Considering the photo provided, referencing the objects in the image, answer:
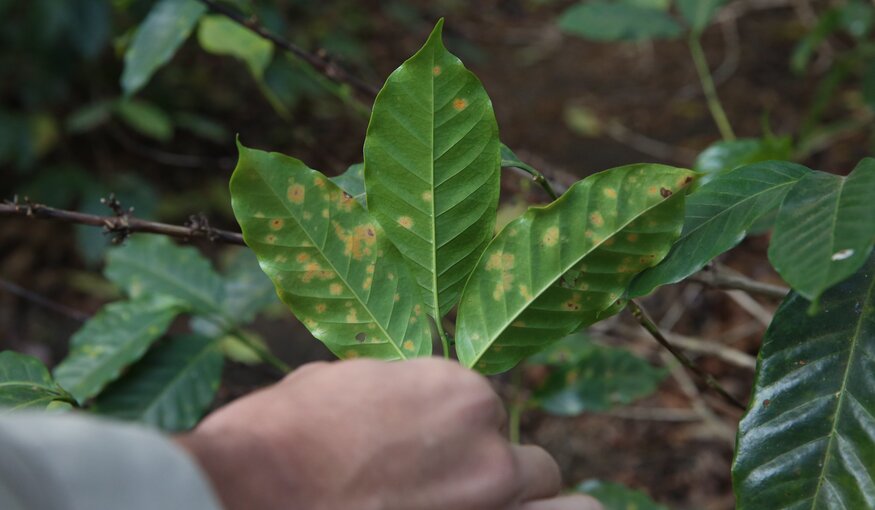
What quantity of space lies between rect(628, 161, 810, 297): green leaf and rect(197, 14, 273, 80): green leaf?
0.75 meters

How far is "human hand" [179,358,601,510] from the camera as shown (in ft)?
1.45

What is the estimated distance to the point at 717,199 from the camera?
66cm

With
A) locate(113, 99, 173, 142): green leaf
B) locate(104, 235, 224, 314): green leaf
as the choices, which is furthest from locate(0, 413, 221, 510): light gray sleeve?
locate(113, 99, 173, 142): green leaf

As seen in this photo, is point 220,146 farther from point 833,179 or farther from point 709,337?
point 833,179

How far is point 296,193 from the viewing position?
2.02 feet

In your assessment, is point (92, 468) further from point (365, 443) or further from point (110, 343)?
point (110, 343)

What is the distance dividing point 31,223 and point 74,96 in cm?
46

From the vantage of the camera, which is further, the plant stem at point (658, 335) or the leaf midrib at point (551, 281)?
the plant stem at point (658, 335)

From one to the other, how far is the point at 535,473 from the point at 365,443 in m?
0.13

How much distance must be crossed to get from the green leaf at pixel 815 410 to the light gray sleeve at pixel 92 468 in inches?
16.8

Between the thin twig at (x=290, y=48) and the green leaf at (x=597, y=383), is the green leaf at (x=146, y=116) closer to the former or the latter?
the thin twig at (x=290, y=48)

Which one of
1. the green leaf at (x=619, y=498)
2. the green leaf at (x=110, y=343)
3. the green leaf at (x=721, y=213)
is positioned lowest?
the green leaf at (x=619, y=498)

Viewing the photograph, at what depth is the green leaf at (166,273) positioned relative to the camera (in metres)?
1.17

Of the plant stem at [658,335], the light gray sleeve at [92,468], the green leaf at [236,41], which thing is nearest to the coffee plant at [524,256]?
the plant stem at [658,335]
